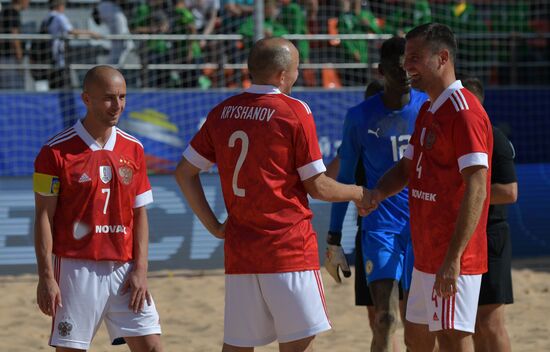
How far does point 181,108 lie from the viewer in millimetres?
10922

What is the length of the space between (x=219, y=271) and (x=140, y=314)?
5.08 meters

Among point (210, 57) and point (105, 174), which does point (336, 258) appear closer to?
point (105, 174)

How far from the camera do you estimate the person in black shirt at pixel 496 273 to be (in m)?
5.00

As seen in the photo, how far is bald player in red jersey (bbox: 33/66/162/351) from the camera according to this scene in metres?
4.46

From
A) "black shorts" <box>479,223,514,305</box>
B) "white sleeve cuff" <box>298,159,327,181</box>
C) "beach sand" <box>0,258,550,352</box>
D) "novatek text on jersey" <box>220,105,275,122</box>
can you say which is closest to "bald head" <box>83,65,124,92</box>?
"novatek text on jersey" <box>220,105,275,122</box>

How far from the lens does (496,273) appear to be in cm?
516

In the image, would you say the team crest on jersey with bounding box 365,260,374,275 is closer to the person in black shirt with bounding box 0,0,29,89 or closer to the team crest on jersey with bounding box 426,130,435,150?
the team crest on jersey with bounding box 426,130,435,150

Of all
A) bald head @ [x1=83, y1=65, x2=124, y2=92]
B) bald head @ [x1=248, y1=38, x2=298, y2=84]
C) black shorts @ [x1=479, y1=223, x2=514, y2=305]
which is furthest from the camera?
black shorts @ [x1=479, y1=223, x2=514, y2=305]

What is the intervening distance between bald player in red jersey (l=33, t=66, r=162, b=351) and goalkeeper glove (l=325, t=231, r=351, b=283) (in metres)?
1.27

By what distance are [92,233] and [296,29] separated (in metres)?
8.09

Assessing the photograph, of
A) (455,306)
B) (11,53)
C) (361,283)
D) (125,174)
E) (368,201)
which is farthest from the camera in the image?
(11,53)

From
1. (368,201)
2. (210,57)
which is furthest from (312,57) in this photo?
(368,201)

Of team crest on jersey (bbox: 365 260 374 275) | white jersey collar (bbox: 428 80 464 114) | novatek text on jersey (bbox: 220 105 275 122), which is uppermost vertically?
white jersey collar (bbox: 428 80 464 114)

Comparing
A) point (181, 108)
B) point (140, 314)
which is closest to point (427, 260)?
point (140, 314)
